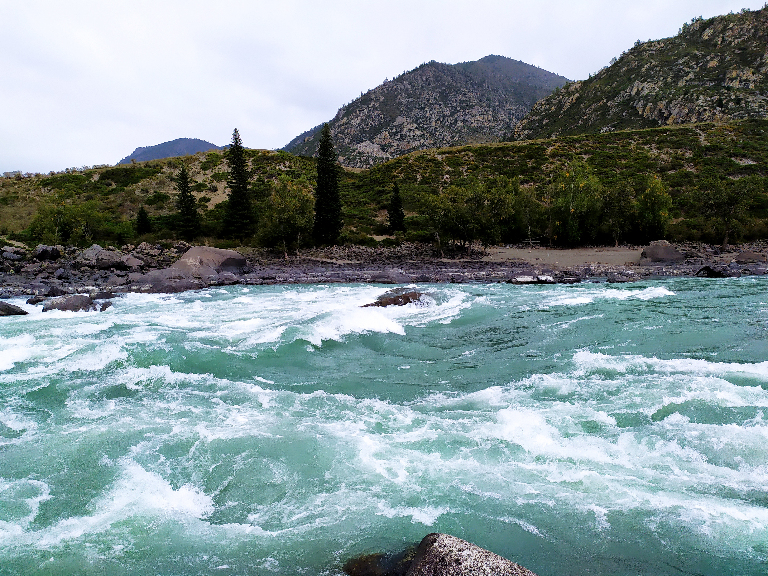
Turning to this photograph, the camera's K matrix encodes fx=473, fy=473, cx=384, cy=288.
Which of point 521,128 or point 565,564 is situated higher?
point 521,128

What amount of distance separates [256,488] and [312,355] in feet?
23.7

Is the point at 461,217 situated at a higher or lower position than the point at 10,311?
higher

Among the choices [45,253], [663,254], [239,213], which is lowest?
[663,254]

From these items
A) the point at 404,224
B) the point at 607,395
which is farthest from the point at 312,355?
the point at 404,224

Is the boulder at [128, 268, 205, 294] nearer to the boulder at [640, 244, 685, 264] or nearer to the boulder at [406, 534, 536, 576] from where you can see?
the boulder at [406, 534, 536, 576]

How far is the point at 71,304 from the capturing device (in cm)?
2050

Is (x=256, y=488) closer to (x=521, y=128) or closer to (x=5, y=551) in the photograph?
(x=5, y=551)

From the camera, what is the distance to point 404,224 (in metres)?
53.7

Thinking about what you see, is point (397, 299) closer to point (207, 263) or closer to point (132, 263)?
point (207, 263)

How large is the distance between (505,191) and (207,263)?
102ft

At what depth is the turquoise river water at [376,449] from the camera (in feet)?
20.2

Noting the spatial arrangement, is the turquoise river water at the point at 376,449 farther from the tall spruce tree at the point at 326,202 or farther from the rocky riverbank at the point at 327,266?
the tall spruce tree at the point at 326,202

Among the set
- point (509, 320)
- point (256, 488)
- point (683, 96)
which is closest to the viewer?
point (256, 488)

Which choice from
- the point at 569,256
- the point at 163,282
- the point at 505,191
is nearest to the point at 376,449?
the point at 163,282
